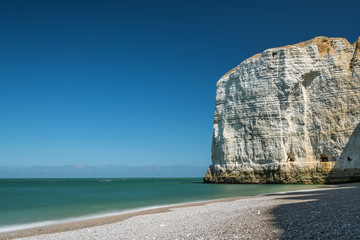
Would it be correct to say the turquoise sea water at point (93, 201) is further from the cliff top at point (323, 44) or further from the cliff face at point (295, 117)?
the cliff top at point (323, 44)

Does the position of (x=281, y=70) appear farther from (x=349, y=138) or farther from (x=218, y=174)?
(x=218, y=174)

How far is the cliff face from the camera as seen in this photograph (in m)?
29.6

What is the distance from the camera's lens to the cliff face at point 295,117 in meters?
29.6

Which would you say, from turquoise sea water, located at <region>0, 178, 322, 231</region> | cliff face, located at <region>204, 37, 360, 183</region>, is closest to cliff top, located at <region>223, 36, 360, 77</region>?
cliff face, located at <region>204, 37, 360, 183</region>

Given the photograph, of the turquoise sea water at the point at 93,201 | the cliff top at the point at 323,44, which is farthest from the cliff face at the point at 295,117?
the turquoise sea water at the point at 93,201

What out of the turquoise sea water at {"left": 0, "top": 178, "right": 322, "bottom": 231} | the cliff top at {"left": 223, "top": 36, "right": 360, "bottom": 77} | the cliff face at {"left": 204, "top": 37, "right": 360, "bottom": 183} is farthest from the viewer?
the cliff top at {"left": 223, "top": 36, "right": 360, "bottom": 77}

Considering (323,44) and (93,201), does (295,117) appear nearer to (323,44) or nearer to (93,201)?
(323,44)

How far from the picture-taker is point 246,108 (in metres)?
34.7

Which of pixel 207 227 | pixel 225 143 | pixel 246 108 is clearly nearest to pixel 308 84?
pixel 246 108

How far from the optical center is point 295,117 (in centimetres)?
3259

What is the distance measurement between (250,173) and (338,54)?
1644 centimetres

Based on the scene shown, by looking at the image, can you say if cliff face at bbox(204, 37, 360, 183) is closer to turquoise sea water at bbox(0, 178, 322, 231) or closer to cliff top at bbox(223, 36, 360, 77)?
cliff top at bbox(223, 36, 360, 77)

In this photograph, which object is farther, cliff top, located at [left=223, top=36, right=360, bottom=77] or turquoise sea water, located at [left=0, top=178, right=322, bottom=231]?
cliff top, located at [left=223, top=36, right=360, bottom=77]

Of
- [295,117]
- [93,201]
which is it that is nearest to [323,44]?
[295,117]
